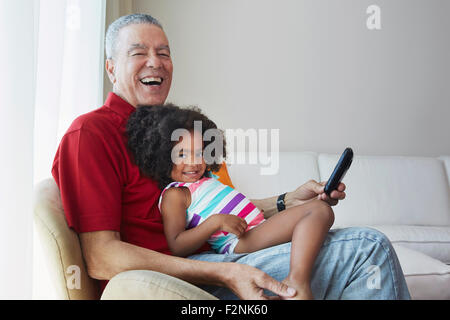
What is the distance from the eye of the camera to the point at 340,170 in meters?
1.06

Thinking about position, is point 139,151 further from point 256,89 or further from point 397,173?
point 397,173

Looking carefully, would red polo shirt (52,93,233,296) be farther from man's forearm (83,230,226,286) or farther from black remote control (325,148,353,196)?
black remote control (325,148,353,196)

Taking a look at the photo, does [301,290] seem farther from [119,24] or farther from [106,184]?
[119,24]

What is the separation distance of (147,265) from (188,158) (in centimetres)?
39

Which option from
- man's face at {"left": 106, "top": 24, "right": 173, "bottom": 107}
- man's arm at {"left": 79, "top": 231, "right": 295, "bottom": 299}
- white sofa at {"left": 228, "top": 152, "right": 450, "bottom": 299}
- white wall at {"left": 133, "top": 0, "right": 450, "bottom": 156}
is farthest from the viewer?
white wall at {"left": 133, "top": 0, "right": 450, "bottom": 156}

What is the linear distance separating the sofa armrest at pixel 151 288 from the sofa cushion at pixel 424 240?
154 cm

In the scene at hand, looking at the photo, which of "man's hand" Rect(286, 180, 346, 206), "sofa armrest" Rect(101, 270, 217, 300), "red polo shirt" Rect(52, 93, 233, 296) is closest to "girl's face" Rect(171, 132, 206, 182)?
"red polo shirt" Rect(52, 93, 233, 296)

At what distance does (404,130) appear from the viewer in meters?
2.92

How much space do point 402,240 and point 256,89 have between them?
1.32 m

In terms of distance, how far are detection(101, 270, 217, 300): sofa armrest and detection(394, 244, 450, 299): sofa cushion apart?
1128 millimetres

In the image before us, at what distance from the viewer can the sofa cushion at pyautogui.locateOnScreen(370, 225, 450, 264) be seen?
203 cm

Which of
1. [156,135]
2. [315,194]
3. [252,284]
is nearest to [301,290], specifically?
[252,284]

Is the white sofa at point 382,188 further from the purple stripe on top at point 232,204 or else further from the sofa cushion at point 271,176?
the purple stripe on top at point 232,204

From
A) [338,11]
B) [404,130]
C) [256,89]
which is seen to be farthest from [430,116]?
[256,89]
